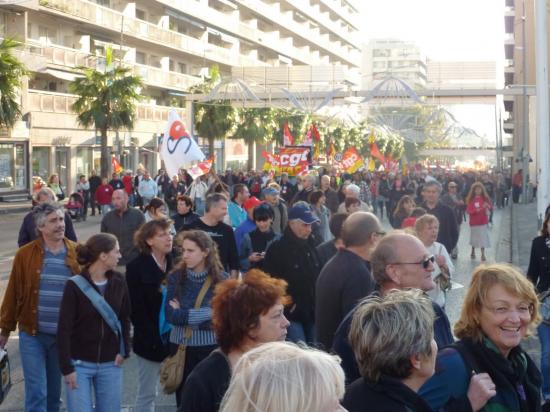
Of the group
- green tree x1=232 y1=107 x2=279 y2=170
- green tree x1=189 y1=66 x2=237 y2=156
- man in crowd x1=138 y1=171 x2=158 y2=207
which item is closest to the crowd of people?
man in crowd x1=138 y1=171 x2=158 y2=207

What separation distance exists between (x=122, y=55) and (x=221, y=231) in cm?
4203

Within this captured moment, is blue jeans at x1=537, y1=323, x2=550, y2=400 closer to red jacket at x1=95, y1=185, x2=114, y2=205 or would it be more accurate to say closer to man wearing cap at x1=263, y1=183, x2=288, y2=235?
man wearing cap at x1=263, y1=183, x2=288, y2=235

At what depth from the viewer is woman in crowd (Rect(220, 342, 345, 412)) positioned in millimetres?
2238

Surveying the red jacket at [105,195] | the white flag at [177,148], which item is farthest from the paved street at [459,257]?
the white flag at [177,148]

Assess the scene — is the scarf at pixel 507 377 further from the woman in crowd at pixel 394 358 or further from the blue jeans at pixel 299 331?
the blue jeans at pixel 299 331

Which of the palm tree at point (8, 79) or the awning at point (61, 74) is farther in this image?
the awning at point (61, 74)

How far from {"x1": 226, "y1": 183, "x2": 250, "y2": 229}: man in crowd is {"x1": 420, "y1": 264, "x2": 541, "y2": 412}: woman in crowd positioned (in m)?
8.11

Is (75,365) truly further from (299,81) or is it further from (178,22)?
(178,22)

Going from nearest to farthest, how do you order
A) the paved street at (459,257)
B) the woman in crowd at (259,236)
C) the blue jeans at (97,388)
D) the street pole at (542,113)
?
the blue jeans at (97,388), the paved street at (459,257), the woman in crowd at (259,236), the street pole at (542,113)

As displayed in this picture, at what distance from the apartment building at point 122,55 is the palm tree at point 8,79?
872 centimetres

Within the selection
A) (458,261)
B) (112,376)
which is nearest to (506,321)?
(112,376)

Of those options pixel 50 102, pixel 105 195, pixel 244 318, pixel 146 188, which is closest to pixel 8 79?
pixel 146 188

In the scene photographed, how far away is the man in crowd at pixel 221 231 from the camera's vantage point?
26.5 ft

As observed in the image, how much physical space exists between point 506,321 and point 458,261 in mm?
15082
